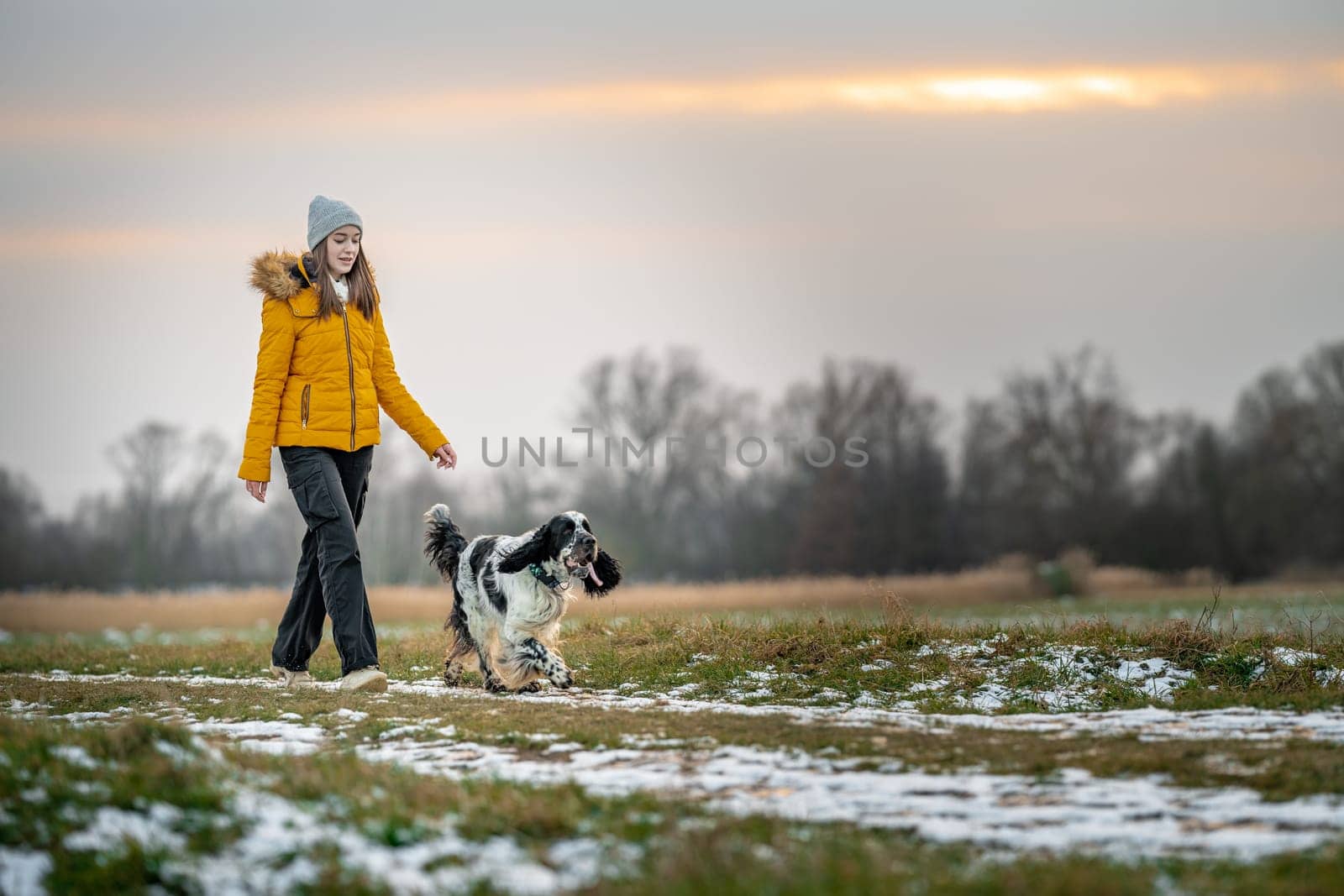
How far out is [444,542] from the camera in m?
9.77

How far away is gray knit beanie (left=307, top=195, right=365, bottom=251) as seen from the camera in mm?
8648

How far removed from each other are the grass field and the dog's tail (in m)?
1.34

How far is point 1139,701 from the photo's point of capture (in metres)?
7.38

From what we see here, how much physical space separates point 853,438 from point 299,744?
4158cm

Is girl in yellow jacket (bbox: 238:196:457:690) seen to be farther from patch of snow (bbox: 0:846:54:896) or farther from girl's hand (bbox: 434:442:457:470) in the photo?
patch of snow (bbox: 0:846:54:896)

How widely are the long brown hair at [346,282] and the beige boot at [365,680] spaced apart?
99.7 inches

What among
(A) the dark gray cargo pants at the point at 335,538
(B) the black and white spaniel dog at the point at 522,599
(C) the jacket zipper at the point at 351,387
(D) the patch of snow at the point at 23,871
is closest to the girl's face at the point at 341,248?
(C) the jacket zipper at the point at 351,387

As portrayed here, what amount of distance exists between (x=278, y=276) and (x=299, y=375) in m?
0.70

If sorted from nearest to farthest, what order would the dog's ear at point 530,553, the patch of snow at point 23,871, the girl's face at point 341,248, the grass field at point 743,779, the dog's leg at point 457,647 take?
the grass field at point 743,779, the patch of snow at point 23,871, the girl's face at point 341,248, the dog's ear at point 530,553, the dog's leg at point 457,647

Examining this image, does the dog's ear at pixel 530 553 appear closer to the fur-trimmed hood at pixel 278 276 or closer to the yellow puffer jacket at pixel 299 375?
the yellow puffer jacket at pixel 299 375

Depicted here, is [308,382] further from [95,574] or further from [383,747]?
[95,574]

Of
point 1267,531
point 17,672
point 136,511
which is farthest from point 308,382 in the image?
point 1267,531

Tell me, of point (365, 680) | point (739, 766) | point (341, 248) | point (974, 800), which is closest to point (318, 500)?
point (365, 680)

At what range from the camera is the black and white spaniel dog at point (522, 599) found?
8.65m
